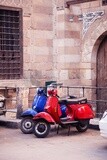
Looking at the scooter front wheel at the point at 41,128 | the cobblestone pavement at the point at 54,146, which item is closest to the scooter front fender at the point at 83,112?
the cobblestone pavement at the point at 54,146

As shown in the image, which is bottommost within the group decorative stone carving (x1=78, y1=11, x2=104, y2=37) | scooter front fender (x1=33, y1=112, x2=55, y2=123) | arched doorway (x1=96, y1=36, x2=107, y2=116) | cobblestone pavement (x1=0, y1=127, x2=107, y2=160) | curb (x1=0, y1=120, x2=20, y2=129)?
cobblestone pavement (x1=0, y1=127, x2=107, y2=160)

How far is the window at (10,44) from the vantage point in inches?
551

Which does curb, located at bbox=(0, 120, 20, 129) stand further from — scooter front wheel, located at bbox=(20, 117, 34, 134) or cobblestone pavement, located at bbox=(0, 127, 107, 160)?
scooter front wheel, located at bbox=(20, 117, 34, 134)

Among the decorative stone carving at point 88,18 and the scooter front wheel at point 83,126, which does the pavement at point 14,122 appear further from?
the decorative stone carving at point 88,18

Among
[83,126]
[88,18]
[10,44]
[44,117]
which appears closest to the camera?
[44,117]

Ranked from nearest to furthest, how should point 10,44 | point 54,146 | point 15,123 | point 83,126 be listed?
point 54,146 → point 83,126 → point 15,123 → point 10,44

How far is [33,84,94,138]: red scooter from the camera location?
10219 millimetres

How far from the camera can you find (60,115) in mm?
10531

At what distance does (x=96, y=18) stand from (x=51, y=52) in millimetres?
2222

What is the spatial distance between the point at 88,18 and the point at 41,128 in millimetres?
4974

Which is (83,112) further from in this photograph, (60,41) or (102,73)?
(60,41)

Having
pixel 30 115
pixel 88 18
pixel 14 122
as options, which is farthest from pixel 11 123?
pixel 88 18

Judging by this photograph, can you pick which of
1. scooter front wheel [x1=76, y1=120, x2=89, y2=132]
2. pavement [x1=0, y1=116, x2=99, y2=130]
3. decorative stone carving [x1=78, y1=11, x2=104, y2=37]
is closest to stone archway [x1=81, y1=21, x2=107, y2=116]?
decorative stone carving [x1=78, y1=11, x2=104, y2=37]

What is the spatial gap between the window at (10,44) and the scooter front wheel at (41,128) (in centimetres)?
418
